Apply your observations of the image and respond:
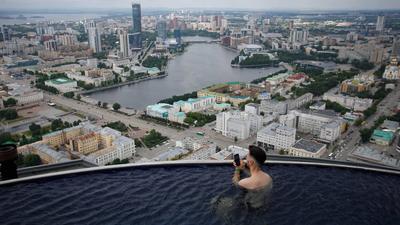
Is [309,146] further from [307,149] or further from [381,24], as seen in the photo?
[381,24]

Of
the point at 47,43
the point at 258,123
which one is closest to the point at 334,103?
the point at 258,123

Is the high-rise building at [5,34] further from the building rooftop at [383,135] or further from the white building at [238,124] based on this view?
the building rooftop at [383,135]

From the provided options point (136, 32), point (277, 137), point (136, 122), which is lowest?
point (136, 122)

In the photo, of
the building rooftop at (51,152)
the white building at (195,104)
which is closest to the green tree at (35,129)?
the building rooftop at (51,152)

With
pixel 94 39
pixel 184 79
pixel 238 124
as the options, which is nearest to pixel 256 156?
pixel 238 124

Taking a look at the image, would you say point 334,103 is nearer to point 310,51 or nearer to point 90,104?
point 90,104

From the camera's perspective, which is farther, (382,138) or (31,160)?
(382,138)

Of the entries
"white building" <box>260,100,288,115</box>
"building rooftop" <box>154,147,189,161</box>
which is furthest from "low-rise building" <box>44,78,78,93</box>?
"building rooftop" <box>154,147,189,161</box>
